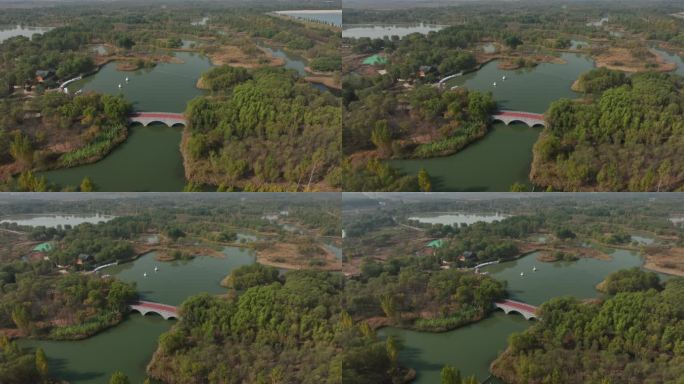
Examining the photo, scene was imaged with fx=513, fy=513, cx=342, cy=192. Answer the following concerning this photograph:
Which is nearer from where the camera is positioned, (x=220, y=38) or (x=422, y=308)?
(x=422, y=308)

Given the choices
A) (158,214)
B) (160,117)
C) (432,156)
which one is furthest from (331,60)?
(158,214)

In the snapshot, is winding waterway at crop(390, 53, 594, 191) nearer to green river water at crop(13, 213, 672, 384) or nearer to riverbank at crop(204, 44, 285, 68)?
green river water at crop(13, 213, 672, 384)

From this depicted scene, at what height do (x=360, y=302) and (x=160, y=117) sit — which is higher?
(x=160, y=117)

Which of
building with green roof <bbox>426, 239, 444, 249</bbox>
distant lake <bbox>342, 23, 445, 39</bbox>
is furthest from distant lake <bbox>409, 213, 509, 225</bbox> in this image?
distant lake <bbox>342, 23, 445, 39</bbox>

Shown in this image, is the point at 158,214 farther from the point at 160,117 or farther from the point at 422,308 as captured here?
the point at 422,308

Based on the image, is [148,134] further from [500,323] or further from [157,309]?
[500,323]

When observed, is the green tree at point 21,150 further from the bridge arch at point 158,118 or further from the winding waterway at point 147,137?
the bridge arch at point 158,118

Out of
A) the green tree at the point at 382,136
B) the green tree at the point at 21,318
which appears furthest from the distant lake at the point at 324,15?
the green tree at the point at 21,318
